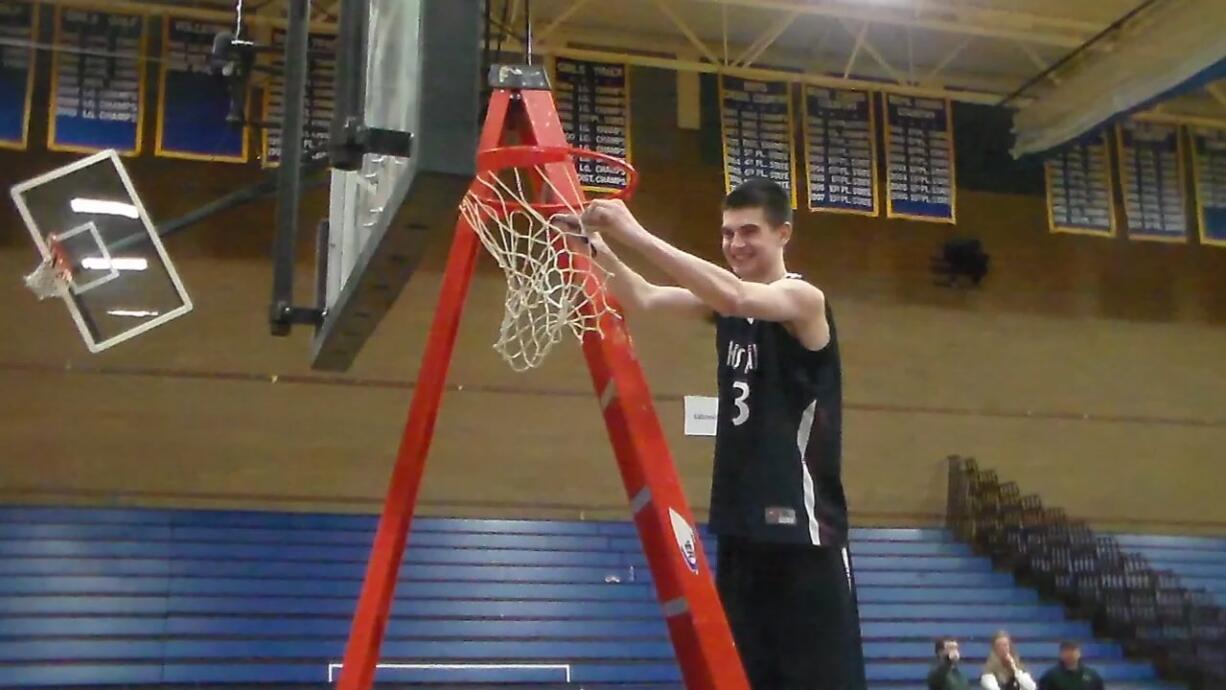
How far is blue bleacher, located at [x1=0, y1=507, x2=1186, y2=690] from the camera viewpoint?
32.2 feet

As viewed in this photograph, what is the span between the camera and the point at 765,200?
3.04 m

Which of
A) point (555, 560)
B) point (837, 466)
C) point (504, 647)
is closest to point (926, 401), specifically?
point (555, 560)

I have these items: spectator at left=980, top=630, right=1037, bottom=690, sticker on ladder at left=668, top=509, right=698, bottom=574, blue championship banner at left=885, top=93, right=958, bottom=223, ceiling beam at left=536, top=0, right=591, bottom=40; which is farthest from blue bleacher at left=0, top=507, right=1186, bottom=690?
sticker on ladder at left=668, top=509, right=698, bottom=574

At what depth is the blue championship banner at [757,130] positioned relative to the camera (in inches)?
487

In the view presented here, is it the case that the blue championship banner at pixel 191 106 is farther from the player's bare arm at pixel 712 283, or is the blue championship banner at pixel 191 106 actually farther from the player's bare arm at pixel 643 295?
the player's bare arm at pixel 712 283

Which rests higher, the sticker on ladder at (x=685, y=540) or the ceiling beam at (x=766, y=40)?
the ceiling beam at (x=766, y=40)

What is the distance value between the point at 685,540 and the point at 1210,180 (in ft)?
43.1

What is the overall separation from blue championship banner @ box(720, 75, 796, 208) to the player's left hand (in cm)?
956

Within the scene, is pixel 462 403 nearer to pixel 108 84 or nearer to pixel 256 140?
pixel 256 140

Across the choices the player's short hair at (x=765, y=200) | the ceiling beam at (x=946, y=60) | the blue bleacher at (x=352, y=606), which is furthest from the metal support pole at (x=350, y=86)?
the ceiling beam at (x=946, y=60)

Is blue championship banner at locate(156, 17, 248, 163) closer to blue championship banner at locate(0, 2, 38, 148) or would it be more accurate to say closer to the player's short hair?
blue championship banner at locate(0, 2, 38, 148)

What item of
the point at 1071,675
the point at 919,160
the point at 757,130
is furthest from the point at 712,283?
the point at 919,160

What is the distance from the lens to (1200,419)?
1407cm

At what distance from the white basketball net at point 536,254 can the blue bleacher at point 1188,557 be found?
1166 cm
